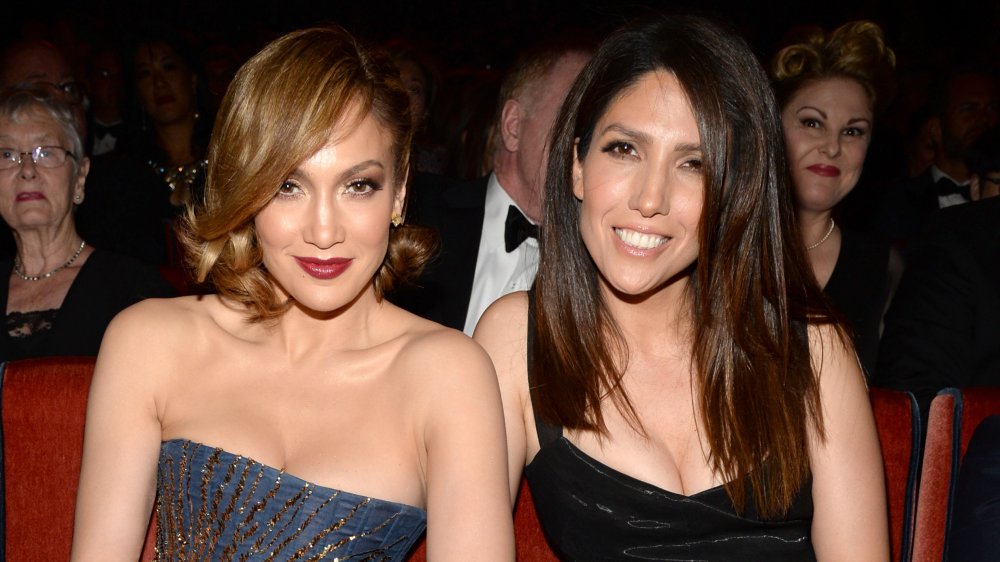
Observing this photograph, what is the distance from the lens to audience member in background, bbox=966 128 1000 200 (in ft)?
11.0

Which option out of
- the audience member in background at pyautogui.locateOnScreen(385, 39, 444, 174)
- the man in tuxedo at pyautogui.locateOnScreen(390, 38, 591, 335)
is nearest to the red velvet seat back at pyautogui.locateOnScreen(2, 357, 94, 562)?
the man in tuxedo at pyautogui.locateOnScreen(390, 38, 591, 335)

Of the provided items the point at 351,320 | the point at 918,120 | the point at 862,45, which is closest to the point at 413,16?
the point at 918,120

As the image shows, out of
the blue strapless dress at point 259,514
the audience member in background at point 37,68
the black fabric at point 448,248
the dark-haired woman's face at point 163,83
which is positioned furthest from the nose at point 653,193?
the audience member in background at point 37,68

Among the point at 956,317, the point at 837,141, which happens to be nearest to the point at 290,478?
the point at 956,317

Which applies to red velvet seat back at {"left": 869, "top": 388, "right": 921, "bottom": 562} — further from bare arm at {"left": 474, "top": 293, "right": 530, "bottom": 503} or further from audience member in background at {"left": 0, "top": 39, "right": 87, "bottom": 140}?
audience member in background at {"left": 0, "top": 39, "right": 87, "bottom": 140}

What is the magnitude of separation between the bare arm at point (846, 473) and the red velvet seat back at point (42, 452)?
1.54m

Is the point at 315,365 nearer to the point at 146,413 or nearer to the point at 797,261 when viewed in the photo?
the point at 146,413

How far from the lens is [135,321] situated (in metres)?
2.07

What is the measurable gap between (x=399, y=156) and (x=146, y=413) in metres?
0.69

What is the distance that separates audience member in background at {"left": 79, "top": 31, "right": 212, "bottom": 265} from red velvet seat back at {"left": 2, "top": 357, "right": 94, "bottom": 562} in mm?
2000

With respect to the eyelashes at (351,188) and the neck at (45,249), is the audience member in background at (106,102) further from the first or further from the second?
the eyelashes at (351,188)

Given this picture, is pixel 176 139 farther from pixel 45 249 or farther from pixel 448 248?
pixel 448 248

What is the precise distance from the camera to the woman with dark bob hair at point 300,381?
1937mm

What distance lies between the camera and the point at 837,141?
11.5 feet
